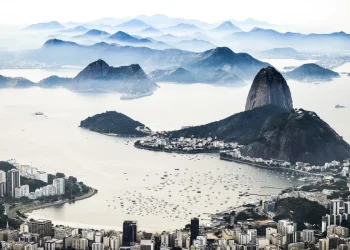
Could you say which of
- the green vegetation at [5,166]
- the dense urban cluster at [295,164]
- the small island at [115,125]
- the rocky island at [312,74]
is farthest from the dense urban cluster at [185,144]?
the rocky island at [312,74]

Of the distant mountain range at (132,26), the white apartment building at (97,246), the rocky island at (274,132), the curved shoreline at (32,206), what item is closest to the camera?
the white apartment building at (97,246)

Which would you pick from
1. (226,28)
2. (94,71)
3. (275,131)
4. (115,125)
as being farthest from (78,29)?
(275,131)

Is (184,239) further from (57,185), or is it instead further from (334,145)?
(334,145)

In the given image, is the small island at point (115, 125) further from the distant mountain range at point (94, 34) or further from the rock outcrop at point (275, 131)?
the distant mountain range at point (94, 34)

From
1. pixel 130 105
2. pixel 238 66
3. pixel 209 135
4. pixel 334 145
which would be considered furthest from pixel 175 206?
pixel 238 66

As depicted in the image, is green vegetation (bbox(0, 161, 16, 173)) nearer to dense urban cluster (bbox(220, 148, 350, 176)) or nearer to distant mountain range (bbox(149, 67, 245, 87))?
dense urban cluster (bbox(220, 148, 350, 176))

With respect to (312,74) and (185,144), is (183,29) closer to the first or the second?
(312,74)
